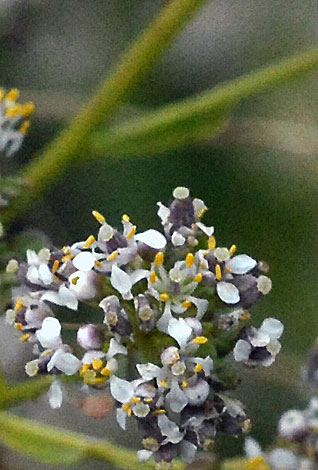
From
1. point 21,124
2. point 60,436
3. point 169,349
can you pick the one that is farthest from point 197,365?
point 21,124

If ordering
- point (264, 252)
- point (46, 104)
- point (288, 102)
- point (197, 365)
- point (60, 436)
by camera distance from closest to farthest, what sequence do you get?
point (197, 365)
point (60, 436)
point (46, 104)
point (264, 252)
point (288, 102)

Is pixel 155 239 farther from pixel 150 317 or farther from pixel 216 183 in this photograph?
pixel 216 183

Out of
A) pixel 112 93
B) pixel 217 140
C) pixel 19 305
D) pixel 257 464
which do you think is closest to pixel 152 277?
pixel 19 305

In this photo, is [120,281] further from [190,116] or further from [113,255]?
[190,116]

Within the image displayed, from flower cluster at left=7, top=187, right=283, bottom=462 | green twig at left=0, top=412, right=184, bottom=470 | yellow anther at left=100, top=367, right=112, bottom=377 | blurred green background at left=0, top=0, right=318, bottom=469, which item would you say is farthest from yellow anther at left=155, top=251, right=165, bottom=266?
blurred green background at left=0, top=0, right=318, bottom=469

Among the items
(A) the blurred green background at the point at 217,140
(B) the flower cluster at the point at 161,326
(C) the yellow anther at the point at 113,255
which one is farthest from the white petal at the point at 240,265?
(A) the blurred green background at the point at 217,140

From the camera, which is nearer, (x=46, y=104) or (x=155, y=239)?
(x=155, y=239)
